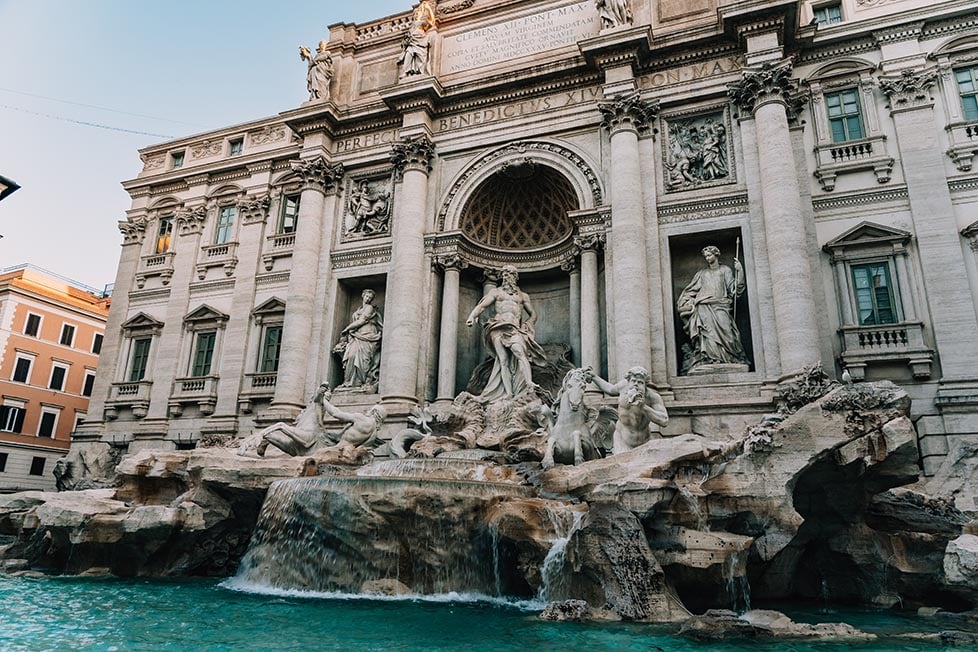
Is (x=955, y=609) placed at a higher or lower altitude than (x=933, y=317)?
lower

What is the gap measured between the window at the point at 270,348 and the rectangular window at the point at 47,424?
20.7 metres

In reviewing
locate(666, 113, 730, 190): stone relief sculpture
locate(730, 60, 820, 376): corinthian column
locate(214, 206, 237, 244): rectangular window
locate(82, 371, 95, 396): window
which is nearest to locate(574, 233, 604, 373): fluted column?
locate(666, 113, 730, 190): stone relief sculpture

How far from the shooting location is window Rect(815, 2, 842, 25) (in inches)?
720

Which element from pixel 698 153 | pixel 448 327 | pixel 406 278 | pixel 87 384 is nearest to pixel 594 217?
pixel 698 153

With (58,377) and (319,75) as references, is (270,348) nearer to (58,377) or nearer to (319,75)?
(319,75)

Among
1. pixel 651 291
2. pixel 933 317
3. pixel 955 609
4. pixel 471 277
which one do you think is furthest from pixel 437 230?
pixel 955 609

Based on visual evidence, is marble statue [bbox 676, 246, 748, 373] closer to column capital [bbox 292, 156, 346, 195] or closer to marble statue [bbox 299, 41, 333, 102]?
column capital [bbox 292, 156, 346, 195]

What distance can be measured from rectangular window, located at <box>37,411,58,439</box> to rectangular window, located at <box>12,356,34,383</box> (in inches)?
80.1

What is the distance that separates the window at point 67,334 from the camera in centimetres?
3647

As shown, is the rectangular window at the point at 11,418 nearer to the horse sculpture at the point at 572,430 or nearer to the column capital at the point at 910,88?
the horse sculpture at the point at 572,430

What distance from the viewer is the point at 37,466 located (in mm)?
33688

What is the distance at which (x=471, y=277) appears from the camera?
20.9 metres

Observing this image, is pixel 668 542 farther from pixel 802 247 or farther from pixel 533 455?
pixel 802 247

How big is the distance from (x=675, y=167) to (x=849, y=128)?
4491mm
